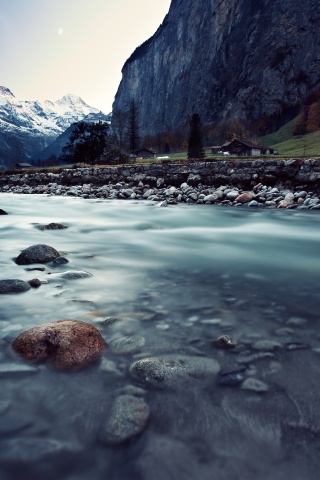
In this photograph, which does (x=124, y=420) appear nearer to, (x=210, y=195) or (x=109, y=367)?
(x=109, y=367)

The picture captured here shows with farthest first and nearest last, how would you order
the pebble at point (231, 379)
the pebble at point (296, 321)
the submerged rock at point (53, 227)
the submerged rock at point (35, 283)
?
1. the submerged rock at point (53, 227)
2. the submerged rock at point (35, 283)
3. the pebble at point (296, 321)
4. the pebble at point (231, 379)

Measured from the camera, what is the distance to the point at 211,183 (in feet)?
54.5

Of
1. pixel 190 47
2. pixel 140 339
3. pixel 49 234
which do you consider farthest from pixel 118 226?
pixel 190 47

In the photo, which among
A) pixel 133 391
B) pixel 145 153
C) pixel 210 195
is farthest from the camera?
pixel 145 153

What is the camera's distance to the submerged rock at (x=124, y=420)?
5.43 feet

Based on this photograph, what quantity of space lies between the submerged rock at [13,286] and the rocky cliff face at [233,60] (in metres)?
123

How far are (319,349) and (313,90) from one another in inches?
4861

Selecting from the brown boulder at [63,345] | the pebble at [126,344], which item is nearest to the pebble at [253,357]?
the pebble at [126,344]

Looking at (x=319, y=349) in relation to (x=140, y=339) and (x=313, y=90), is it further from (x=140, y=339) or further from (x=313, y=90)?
(x=313, y=90)

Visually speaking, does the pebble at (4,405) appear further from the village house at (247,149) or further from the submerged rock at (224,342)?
the village house at (247,149)

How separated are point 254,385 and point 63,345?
4.02 ft

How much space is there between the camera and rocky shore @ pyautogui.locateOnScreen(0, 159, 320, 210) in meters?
13.4

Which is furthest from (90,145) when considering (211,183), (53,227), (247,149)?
(247,149)

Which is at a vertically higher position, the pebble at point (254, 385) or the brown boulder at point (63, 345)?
the brown boulder at point (63, 345)
